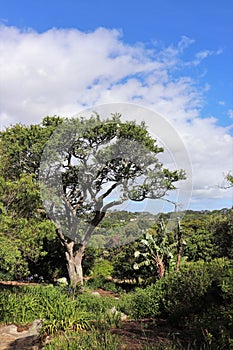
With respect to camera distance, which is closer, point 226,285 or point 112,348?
point 112,348

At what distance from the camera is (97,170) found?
45.9 feet

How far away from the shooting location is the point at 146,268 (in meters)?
14.5

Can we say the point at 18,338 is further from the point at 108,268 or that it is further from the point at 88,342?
the point at 108,268

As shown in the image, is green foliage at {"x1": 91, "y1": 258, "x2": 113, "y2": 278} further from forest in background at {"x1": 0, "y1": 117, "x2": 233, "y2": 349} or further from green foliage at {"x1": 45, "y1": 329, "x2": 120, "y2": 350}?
green foliage at {"x1": 45, "y1": 329, "x2": 120, "y2": 350}

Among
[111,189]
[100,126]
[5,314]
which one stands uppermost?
[100,126]

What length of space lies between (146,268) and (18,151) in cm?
721

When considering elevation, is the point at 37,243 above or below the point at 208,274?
above

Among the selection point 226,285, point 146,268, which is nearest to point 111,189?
point 146,268

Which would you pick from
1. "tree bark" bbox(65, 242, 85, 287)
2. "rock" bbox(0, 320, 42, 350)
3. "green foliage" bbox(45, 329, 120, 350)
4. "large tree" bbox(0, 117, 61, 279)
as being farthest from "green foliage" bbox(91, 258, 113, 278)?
"green foliage" bbox(45, 329, 120, 350)

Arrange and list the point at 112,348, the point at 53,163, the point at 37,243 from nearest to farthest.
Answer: the point at 112,348 → the point at 37,243 → the point at 53,163

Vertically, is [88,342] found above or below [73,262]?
below

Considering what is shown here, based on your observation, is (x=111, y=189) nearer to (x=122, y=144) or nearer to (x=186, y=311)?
(x=122, y=144)

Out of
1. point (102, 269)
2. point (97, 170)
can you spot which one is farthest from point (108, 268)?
point (97, 170)

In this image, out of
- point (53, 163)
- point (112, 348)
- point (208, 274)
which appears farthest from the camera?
point (53, 163)
